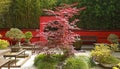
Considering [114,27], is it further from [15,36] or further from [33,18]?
[15,36]

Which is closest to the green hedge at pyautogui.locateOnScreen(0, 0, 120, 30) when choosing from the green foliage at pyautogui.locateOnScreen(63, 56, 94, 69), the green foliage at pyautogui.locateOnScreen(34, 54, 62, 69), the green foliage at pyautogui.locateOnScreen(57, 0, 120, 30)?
the green foliage at pyautogui.locateOnScreen(57, 0, 120, 30)

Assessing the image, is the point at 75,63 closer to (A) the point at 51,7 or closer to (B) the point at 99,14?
(B) the point at 99,14

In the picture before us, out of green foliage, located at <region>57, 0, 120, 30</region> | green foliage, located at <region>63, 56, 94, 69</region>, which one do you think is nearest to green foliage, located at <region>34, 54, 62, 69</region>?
green foliage, located at <region>63, 56, 94, 69</region>

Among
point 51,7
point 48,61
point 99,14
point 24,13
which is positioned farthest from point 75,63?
point 24,13

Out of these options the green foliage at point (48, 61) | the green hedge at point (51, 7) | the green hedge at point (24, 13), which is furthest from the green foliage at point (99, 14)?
the green foliage at point (48, 61)

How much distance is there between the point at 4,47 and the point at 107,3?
6.73 meters

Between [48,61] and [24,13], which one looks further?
[24,13]

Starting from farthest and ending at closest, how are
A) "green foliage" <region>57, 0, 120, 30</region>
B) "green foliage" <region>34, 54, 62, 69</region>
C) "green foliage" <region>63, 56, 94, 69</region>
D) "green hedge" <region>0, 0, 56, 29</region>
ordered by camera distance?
"green hedge" <region>0, 0, 56, 29</region> → "green foliage" <region>57, 0, 120, 30</region> → "green foliage" <region>34, 54, 62, 69</region> → "green foliage" <region>63, 56, 94, 69</region>

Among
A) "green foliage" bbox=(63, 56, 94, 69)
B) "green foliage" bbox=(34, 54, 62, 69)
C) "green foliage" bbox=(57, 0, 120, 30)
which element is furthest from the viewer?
"green foliage" bbox=(57, 0, 120, 30)

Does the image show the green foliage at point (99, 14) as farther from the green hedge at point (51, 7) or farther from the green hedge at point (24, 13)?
the green hedge at point (24, 13)

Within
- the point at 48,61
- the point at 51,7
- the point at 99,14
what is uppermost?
the point at 51,7

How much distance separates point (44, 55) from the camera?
8195 mm

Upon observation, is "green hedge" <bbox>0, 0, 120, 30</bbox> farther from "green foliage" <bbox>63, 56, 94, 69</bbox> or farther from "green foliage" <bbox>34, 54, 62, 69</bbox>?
"green foliage" <bbox>63, 56, 94, 69</bbox>

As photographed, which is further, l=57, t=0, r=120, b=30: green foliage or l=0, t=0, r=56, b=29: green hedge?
l=0, t=0, r=56, b=29: green hedge
